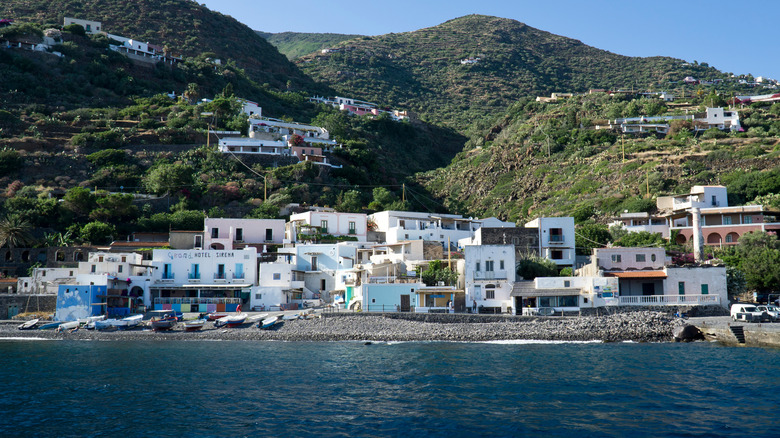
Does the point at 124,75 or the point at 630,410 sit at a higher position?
the point at 124,75

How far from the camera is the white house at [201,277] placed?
4734 centimetres

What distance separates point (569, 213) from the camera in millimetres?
68500

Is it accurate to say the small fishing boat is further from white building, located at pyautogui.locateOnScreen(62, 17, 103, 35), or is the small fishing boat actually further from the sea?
white building, located at pyautogui.locateOnScreen(62, 17, 103, 35)

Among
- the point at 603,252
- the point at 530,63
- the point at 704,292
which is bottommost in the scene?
the point at 704,292

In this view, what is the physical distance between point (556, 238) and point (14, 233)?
4429 cm

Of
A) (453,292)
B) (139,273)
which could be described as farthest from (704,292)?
(139,273)

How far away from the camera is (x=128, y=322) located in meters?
42.1

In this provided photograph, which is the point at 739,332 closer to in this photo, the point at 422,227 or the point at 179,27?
the point at 422,227

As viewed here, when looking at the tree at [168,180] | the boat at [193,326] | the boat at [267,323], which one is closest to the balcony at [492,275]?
the boat at [267,323]

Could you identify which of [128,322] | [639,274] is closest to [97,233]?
[128,322]

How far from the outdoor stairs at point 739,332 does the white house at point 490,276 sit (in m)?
13.5

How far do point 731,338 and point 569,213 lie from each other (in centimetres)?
3461

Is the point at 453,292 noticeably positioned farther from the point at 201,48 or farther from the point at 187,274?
the point at 201,48

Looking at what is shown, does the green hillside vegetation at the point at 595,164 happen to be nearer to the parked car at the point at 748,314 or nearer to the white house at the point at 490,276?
the white house at the point at 490,276
